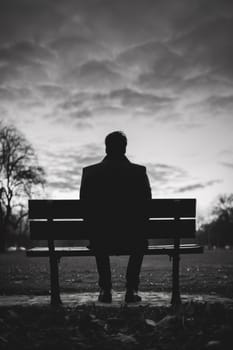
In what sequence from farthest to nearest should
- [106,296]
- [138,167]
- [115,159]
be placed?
[115,159] < [138,167] < [106,296]

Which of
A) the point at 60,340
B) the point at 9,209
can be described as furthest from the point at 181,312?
the point at 9,209

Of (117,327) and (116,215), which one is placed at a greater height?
(116,215)

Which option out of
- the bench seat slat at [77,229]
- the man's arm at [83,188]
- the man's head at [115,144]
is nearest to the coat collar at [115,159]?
the man's head at [115,144]

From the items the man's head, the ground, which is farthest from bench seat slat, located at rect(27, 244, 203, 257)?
the man's head

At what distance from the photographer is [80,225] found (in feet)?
14.5

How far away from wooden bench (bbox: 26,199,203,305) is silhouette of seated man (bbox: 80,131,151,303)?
4.3 inches

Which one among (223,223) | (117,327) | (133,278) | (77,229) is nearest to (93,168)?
(77,229)

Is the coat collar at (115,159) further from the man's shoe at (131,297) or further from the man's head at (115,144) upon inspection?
the man's shoe at (131,297)

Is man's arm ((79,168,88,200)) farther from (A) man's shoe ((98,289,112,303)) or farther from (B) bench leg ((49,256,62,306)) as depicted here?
(A) man's shoe ((98,289,112,303))

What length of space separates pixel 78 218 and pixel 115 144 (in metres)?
1.02

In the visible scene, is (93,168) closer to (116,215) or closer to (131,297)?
(116,215)

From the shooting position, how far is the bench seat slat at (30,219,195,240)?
14.3ft

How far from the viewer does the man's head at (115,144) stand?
4.55 metres

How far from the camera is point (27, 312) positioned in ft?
12.1
